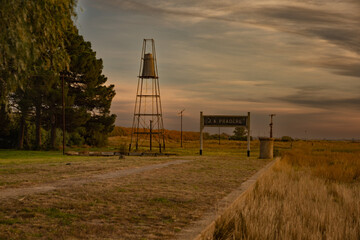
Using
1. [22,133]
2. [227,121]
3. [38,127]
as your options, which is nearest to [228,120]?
[227,121]

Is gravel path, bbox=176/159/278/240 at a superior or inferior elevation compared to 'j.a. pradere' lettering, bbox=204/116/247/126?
inferior

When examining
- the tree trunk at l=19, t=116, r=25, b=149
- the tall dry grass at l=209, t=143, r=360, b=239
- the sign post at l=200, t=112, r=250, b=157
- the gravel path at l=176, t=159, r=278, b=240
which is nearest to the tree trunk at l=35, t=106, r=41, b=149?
the tree trunk at l=19, t=116, r=25, b=149

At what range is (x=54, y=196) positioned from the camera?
25.7 ft

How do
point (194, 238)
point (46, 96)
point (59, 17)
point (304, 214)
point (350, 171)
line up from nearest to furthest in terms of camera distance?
point (194, 238) < point (304, 214) < point (59, 17) < point (350, 171) < point (46, 96)

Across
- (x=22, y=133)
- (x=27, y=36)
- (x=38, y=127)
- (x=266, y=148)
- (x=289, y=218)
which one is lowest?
(x=289, y=218)

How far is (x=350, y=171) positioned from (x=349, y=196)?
7622 millimetres

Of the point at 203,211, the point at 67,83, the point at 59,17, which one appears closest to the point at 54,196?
the point at 203,211

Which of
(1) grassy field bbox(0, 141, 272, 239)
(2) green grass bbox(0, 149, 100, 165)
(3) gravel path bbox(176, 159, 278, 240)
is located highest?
(3) gravel path bbox(176, 159, 278, 240)

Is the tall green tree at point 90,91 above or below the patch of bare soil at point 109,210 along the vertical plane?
above

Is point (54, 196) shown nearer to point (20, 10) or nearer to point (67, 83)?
point (20, 10)

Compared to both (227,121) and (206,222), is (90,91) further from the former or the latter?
(206,222)

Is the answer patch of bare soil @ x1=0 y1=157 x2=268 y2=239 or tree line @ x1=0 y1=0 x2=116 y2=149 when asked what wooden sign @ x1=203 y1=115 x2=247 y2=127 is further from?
patch of bare soil @ x1=0 y1=157 x2=268 y2=239

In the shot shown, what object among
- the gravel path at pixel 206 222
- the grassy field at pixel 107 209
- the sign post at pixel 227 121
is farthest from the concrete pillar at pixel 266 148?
the gravel path at pixel 206 222

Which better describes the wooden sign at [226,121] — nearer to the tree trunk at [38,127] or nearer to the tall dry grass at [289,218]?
the tree trunk at [38,127]
